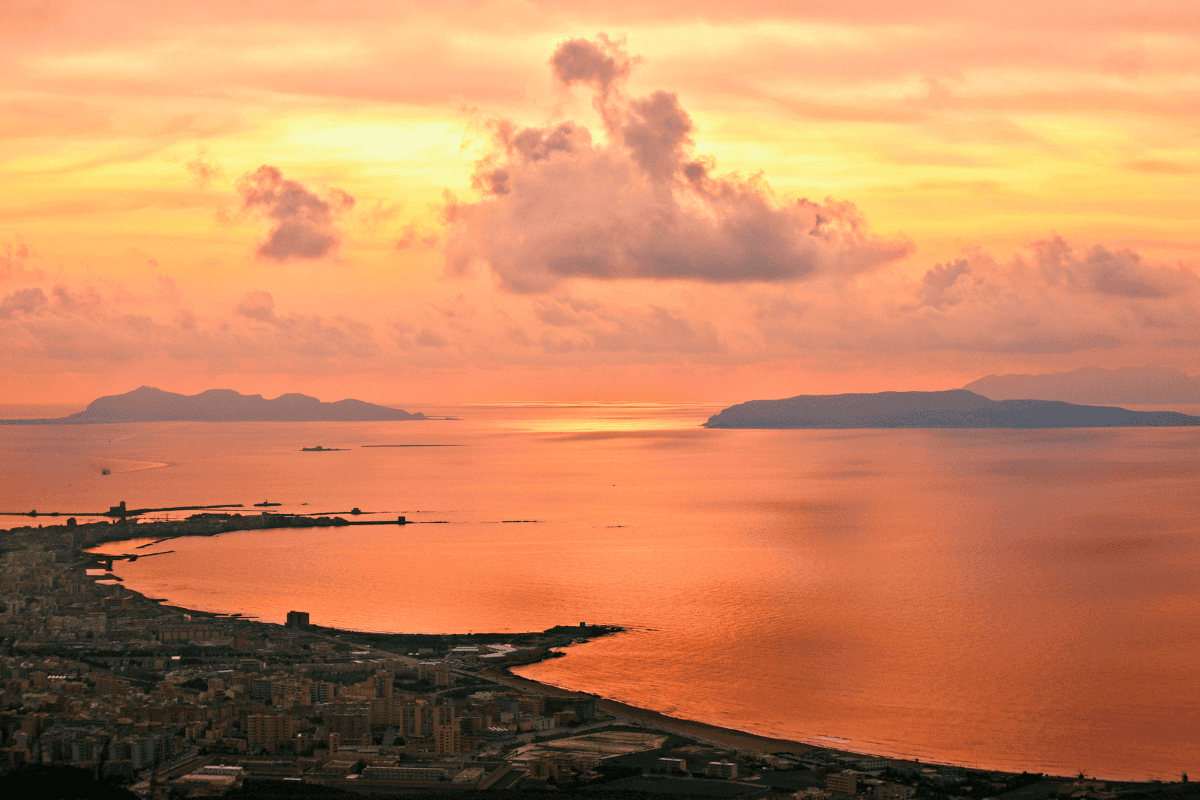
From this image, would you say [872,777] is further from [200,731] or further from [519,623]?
[519,623]

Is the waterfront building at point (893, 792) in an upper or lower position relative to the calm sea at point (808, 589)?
lower

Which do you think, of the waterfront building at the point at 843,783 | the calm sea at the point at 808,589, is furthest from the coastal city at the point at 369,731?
the calm sea at the point at 808,589

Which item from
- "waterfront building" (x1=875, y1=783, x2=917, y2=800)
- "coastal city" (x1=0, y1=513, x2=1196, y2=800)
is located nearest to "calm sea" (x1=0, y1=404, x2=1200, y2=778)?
"coastal city" (x1=0, y1=513, x2=1196, y2=800)

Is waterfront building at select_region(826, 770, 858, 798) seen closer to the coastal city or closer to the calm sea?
the coastal city

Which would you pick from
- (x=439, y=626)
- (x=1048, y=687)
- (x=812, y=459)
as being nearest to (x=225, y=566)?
(x=439, y=626)

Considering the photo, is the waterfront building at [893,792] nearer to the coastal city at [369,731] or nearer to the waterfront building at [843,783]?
the coastal city at [369,731]

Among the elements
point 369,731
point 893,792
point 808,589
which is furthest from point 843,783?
point 808,589
